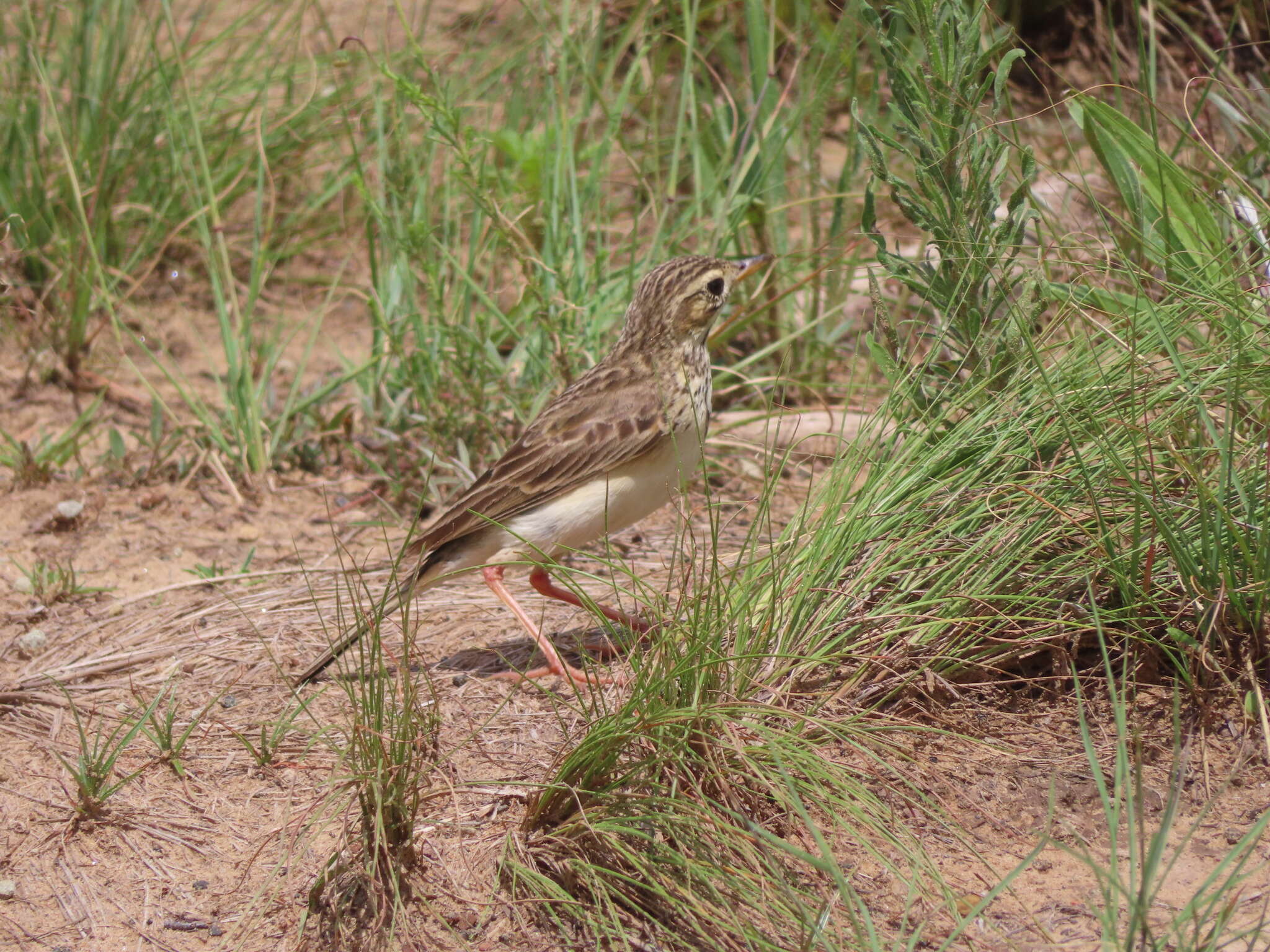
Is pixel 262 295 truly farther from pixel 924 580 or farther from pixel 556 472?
pixel 924 580

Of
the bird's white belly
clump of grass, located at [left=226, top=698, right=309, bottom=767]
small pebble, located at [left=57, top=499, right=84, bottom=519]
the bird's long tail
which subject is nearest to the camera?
the bird's long tail

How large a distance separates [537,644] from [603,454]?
0.68m

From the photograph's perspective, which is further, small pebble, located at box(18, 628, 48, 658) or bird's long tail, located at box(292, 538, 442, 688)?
small pebble, located at box(18, 628, 48, 658)

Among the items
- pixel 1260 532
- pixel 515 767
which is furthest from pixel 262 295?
pixel 1260 532

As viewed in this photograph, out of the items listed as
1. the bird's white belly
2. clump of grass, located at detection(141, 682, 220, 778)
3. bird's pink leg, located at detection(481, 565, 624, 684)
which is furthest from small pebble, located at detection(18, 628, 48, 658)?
the bird's white belly

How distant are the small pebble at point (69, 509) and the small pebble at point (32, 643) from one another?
911 mm

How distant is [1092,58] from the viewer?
26.7 ft

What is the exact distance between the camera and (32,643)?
4.66m

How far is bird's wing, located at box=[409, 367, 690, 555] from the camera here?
4.56 meters

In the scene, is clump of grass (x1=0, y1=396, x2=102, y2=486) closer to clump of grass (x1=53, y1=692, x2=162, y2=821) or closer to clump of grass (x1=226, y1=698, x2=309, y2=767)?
clump of grass (x1=53, y1=692, x2=162, y2=821)

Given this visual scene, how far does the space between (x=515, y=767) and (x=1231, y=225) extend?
9.22 ft

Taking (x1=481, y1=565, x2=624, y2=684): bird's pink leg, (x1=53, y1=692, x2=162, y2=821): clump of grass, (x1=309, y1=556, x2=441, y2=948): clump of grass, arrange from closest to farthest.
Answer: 1. (x1=309, y1=556, x2=441, y2=948): clump of grass
2. (x1=53, y1=692, x2=162, y2=821): clump of grass
3. (x1=481, y1=565, x2=624, y2=684): bird's pink leg

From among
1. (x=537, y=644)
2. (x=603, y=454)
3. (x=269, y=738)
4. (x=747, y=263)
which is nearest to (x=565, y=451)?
(x=603, y=454)

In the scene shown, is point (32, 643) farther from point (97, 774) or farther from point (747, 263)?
point (747, 263)
